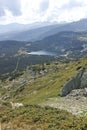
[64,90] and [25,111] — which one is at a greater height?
[25,111]

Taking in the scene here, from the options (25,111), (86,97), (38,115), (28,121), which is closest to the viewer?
(28,121)

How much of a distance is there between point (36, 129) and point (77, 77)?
34.8m

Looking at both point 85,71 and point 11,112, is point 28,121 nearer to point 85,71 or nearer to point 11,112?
point 11,112

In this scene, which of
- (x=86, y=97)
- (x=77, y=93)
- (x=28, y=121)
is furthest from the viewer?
(x=77, y=93)

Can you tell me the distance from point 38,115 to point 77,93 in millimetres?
22938

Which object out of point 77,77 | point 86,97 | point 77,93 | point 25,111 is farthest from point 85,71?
point 25,111

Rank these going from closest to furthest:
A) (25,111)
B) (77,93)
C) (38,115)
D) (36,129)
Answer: (36,129), (38,115), (25,111), (77,93)

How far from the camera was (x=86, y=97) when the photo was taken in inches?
1781

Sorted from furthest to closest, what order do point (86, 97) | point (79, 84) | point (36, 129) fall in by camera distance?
1. point (79, 84)
2. point (86, 97)
3. point (36, 129)

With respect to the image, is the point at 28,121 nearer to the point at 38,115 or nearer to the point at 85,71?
the point at 38,115

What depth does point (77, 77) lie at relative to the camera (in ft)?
187

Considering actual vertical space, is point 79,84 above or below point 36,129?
below

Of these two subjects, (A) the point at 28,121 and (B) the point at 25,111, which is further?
(B) the point at 25,111

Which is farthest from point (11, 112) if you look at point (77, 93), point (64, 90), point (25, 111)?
point (64, 90)
